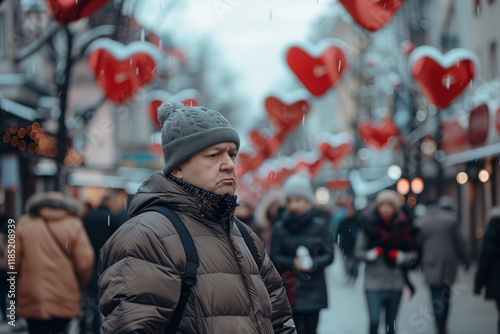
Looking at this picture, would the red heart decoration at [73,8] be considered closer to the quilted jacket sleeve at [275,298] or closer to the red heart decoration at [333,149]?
the quilted jacket sleeve at [275,298]

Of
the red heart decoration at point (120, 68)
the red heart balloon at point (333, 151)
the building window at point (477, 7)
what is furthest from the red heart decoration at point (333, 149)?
the red heart decoration at point (120, 68)

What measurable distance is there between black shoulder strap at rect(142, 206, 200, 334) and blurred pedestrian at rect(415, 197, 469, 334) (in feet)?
24.0

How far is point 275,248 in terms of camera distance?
727 cm

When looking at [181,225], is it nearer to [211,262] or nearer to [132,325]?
[211,262]

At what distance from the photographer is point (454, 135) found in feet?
72.4

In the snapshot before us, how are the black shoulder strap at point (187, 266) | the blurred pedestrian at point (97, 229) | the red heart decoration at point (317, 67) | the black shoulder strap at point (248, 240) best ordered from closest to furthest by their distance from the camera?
the black shoulder strap at point (187, 266)
the black shoulder strap at point (248, 240)
the blurred pedestrian at point (97, 229)
the red heart decoration at point (317, 67)

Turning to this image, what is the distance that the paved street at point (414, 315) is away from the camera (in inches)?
417

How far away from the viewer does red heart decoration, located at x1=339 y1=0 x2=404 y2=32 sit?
7.66 meters

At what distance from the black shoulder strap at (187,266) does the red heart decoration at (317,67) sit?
10465 millimetres

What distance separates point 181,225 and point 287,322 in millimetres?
734

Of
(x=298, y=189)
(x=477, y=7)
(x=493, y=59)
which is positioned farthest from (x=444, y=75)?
(x=477, y=7)

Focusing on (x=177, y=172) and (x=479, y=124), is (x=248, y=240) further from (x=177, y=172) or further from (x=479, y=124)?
(x=479, y=124)

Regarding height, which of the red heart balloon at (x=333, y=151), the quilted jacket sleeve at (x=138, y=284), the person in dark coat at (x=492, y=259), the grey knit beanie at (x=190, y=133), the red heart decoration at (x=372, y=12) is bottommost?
the red heart balloon at (x=333, y=151)

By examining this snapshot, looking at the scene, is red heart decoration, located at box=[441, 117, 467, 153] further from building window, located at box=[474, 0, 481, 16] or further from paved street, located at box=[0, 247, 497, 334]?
paved street, located at box=[0, 247, 497, 334]
